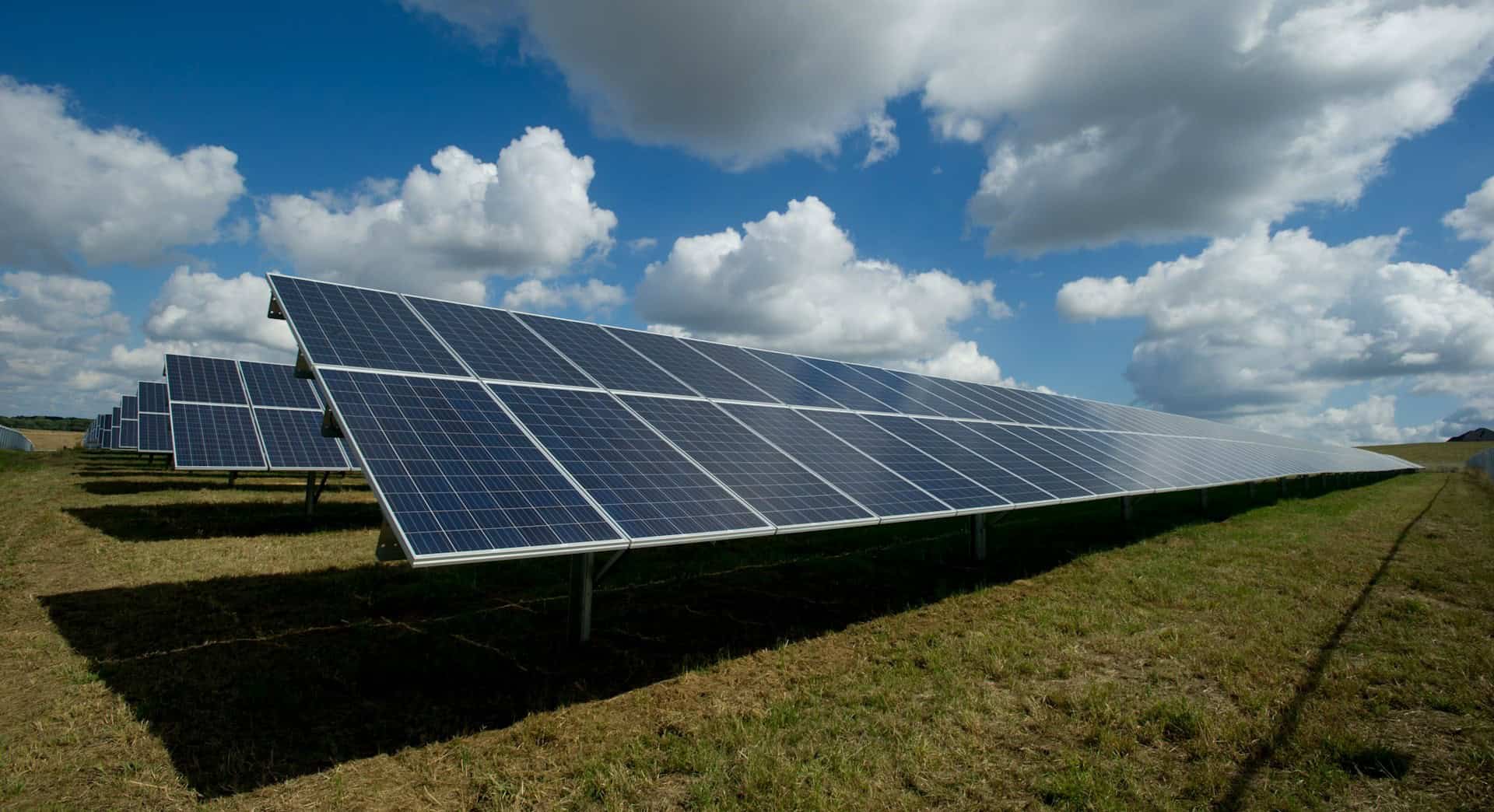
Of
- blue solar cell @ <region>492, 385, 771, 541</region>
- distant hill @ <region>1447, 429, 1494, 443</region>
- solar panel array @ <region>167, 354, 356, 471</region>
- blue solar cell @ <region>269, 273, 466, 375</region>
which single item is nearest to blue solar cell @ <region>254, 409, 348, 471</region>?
solar panel array @ <region>167, 354, 356, 471</region>

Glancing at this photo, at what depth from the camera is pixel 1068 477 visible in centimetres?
1616

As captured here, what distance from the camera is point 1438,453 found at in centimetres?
11700

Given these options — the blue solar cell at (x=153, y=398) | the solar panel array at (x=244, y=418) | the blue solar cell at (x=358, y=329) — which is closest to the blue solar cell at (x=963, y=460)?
the blue solar cell at (x=358, y=329)

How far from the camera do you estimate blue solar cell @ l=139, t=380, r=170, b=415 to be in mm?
36688

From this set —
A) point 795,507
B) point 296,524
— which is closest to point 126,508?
point 296,524

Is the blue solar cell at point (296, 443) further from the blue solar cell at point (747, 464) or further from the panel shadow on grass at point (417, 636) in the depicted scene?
the blue solar cell at point (747, 464)

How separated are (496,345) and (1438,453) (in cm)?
15837

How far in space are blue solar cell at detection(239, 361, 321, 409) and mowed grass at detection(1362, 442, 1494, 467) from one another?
11486cm

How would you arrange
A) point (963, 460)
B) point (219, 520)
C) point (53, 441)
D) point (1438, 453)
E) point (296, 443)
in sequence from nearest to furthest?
point (963, 460)
point (219, 520)
point (296, 443)
point (53, 441)
point (1438, 453)

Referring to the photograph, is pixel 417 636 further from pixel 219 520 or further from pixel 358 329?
pixel 219 520

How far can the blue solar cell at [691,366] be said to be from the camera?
46.6 feet

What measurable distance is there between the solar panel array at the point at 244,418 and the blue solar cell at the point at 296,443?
22 mm

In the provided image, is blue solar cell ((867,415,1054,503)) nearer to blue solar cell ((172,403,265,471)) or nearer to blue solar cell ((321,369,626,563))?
blue solar cell ((321,369,626,563))

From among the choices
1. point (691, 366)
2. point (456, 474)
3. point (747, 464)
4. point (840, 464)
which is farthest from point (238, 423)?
point (840, 464)
